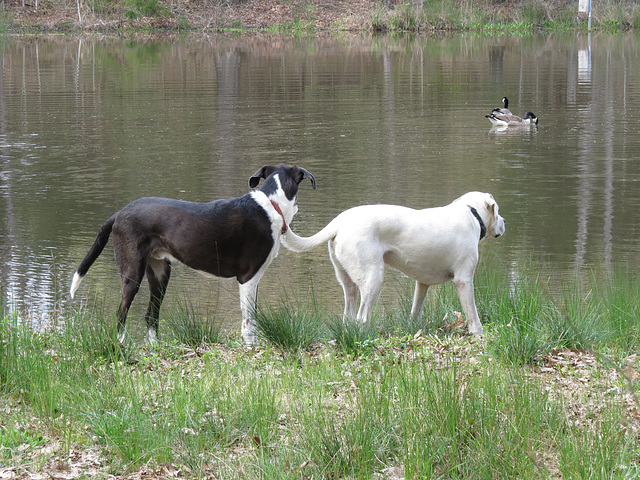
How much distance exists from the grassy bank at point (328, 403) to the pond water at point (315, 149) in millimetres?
1124

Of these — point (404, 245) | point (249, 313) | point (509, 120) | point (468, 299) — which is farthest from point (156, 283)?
point (509, 120)

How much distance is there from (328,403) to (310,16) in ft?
196

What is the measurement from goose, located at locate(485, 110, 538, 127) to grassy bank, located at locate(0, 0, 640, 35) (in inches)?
1409

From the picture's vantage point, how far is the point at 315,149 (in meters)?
19.0

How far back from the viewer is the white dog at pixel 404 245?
7477mm

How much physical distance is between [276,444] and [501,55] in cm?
3754

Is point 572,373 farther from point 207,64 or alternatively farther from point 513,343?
point 207,64

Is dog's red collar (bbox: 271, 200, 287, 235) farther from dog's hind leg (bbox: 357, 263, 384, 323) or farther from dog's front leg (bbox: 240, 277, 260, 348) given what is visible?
dog's hind leg (bbox: 357, 263, 384, 323)

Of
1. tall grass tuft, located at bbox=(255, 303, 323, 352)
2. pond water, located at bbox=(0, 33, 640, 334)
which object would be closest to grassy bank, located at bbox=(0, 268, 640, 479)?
→ tall grass tuft, located at bbox=(255, 303, 323, 352)

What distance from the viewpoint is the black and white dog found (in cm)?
766

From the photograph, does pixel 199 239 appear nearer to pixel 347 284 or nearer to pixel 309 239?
pixel 309 239

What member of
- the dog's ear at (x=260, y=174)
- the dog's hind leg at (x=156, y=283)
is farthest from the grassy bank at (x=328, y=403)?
the dog's ear at (x=260, y=174)

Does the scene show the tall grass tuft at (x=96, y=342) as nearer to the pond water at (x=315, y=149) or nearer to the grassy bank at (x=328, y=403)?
the grassy bank at (x=328, y=403)

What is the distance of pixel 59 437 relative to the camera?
5.42 metres
